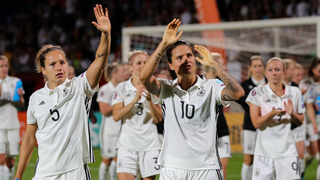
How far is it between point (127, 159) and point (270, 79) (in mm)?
2118

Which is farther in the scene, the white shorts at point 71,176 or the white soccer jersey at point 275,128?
the white soccer jersey at point 275,128

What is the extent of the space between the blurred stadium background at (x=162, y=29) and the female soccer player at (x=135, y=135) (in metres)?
3.77

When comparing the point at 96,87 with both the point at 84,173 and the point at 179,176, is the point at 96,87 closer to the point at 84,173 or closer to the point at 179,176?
the point at 84,173

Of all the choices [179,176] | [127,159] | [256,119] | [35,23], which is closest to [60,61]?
[179,176]

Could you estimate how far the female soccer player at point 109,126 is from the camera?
741cm

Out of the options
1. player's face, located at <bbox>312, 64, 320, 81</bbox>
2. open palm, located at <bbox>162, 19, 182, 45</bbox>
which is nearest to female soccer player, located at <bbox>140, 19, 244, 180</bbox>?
open palm, located at <bbox>162, 19, 182, 45</bbox>

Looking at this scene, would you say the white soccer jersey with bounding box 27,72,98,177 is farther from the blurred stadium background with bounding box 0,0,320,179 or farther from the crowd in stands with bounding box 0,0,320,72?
A: the crowd in stands with bounding box 0,0,320,72

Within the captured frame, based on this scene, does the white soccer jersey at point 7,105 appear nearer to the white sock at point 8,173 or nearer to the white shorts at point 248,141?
the white sock at point 8,173

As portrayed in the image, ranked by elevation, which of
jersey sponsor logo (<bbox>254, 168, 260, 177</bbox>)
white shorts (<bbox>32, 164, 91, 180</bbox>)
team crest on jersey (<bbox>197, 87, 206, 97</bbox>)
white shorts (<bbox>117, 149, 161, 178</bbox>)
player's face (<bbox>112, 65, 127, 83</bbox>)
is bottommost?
jersey sponsor logo (<bbox>254, 168, 260, 177</bbox>)

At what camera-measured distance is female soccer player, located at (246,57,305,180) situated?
16.5 feet

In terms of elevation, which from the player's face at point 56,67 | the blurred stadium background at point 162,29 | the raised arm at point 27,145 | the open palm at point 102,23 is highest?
the blurred stadium background at point 162,29

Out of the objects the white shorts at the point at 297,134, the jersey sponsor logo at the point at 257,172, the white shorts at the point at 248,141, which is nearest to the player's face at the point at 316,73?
the white shorts at the point at 297,134

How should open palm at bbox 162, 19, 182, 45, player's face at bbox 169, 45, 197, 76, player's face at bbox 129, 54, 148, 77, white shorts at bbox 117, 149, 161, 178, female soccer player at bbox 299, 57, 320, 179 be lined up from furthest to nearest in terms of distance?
female soccer player at bbox 299, 57, 320, 179
player's face at bbox 129, 54, 148, 77
white shorts at bbox 117, 149, 161, 178
player's face at bbox 169, 45, 197, 76
open palm at bbox 162, 19, 182, 45

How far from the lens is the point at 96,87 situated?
147 inches
